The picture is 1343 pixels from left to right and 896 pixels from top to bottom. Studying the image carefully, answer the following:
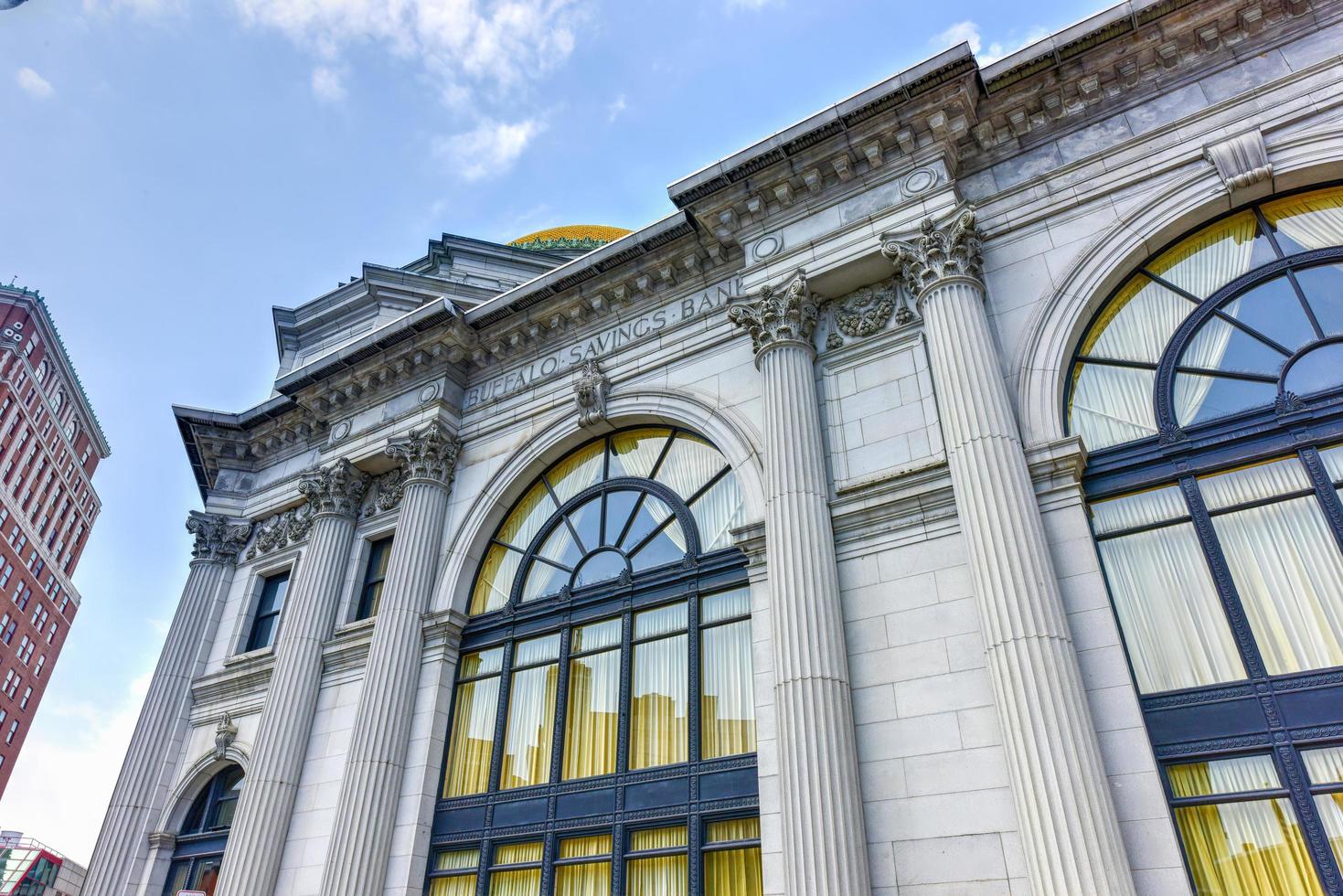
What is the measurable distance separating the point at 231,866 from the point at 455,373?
10843 millimetres

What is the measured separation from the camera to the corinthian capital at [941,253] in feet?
43.1

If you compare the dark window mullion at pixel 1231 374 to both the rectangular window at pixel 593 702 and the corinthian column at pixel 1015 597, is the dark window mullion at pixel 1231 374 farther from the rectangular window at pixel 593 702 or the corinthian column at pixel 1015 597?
the rectangular window at pixel 593 702

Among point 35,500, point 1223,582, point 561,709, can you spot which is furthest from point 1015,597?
point 35,500

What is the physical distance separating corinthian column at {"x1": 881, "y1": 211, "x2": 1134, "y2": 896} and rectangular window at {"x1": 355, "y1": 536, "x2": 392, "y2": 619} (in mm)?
Answer: 12248

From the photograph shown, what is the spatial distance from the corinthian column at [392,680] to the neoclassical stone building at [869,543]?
9 cm

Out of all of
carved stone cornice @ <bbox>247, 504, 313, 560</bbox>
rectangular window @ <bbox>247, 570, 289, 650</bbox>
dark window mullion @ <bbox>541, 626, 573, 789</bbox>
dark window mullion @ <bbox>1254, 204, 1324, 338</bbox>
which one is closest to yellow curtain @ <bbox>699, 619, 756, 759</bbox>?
dark window mullion @ <bbox>541, 626, 573, 789</bbox>

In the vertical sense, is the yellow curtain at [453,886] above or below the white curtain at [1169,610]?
below

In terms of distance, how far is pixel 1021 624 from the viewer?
998cm

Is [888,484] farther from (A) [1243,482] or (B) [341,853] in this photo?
(B) [341,853]

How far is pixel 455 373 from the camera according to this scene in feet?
64.8

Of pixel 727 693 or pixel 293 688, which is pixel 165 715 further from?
pixel 727 693

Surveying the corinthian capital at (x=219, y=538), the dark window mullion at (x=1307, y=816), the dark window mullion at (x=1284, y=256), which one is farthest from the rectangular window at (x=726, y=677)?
the corinthian capital at (x=219, y=538)

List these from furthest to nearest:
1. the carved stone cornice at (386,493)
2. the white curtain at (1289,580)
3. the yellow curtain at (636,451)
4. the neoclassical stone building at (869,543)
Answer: the carved stone cornice at (386,493) → the yellow curtain at (636,451) → the neoclassical stone building at (869,543) → the white curtain at (1289,580)

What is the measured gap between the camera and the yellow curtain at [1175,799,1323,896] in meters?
8.47
